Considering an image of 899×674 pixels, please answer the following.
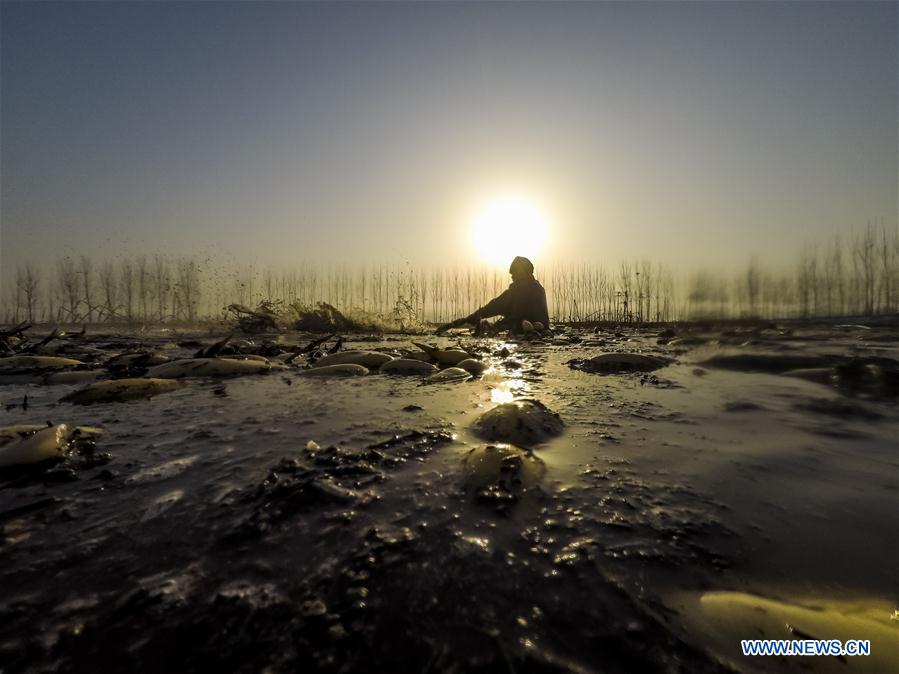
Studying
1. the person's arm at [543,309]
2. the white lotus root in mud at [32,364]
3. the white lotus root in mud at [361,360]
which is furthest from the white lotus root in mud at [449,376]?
the person's arm at [543,309]

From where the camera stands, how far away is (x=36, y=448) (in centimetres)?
208

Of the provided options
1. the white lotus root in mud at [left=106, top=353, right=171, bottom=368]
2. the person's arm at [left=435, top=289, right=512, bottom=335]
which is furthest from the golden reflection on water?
the person's arm at [left=435, top=289, right=512, bottom=335]

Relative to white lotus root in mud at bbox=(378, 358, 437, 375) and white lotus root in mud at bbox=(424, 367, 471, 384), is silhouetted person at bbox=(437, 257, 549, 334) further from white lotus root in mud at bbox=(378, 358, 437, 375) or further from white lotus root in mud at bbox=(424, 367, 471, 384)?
white lotus root in mud at bbox=(424, 367, 471, 384)

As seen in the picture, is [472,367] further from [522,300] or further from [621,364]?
[522,300]

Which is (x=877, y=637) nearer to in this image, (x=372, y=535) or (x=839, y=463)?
(x=372, y=535)

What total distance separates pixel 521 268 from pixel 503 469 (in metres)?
15.8

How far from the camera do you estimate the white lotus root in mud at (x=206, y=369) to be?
17.7ft

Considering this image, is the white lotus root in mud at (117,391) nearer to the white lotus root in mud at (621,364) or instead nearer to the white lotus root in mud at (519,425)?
the white lotus root in mud at (519,425)

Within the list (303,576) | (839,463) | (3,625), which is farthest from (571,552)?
(839,463)

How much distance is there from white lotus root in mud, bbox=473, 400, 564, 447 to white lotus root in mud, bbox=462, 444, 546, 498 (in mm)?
365

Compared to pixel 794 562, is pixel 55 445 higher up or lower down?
higher up

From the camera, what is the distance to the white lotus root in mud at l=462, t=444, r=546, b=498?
184 centimetres

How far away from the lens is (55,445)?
2.18m

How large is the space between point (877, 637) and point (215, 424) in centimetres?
352
